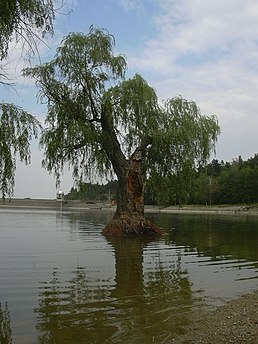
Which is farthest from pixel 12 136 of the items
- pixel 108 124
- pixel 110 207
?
pixel 110 207

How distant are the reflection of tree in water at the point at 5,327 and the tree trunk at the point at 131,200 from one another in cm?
1676

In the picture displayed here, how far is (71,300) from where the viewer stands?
970cm

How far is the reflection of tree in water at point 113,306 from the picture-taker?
289 inches

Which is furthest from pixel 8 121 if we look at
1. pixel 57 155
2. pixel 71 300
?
pixel 57 155

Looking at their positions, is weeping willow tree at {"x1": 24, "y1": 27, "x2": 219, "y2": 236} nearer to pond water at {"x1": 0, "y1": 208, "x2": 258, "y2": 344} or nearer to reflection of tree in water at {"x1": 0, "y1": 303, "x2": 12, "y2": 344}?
pond water at {"x1": 0, "y1": 208, "x2": 258, "y2": 344}

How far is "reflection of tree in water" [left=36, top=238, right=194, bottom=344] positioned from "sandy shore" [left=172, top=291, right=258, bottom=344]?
0.40m

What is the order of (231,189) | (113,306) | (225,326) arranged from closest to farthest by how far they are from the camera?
(225,326)
(113,306)
(231,189)

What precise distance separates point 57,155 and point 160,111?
6.79m

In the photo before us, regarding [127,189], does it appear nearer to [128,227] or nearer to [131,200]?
[131,200]

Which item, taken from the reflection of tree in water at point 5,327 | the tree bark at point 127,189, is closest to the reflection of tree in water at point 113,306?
the reflection of tree in water at point 5,327

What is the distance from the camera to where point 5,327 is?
25.3 ft

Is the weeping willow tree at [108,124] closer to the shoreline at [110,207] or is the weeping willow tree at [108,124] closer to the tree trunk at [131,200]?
the tree trunk at [131,200]

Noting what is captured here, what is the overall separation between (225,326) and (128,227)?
58.3 feet

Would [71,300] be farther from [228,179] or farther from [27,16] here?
[228,179]
